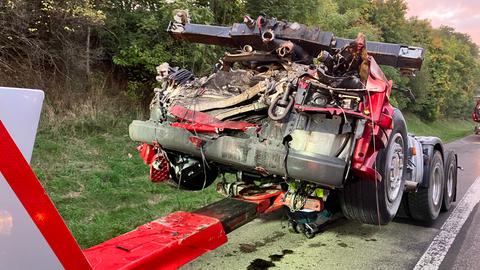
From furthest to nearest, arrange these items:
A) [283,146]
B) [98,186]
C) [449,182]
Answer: [98,186] < [449,182] < [283,146]

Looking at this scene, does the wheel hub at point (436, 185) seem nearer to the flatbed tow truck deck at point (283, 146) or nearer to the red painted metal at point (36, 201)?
the flatbed tow truck deck at point (283, 146)

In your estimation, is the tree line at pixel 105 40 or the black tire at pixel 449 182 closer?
the black tire at pixel 449 182

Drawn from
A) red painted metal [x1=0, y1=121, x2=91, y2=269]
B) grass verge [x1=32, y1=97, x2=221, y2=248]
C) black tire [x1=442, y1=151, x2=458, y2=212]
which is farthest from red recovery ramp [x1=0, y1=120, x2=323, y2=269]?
black tire [x1=442, y1=151, x2=458, y2=212]

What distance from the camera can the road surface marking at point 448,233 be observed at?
166 inches

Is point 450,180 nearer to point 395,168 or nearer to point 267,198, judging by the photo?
point 395,168

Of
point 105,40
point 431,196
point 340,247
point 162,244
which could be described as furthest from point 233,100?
point 105,40

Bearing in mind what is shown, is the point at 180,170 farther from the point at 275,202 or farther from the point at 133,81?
the point at 133,81

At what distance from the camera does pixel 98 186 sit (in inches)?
247

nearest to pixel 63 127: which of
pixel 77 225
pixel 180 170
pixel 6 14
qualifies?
pixel 6 14

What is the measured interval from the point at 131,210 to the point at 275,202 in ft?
6.70

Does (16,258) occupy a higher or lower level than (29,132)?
lower

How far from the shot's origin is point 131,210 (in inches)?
214

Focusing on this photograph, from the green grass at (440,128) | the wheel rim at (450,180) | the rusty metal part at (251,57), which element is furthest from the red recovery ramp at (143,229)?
the green grass at (440,128)

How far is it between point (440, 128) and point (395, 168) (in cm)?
Answer: 3409
